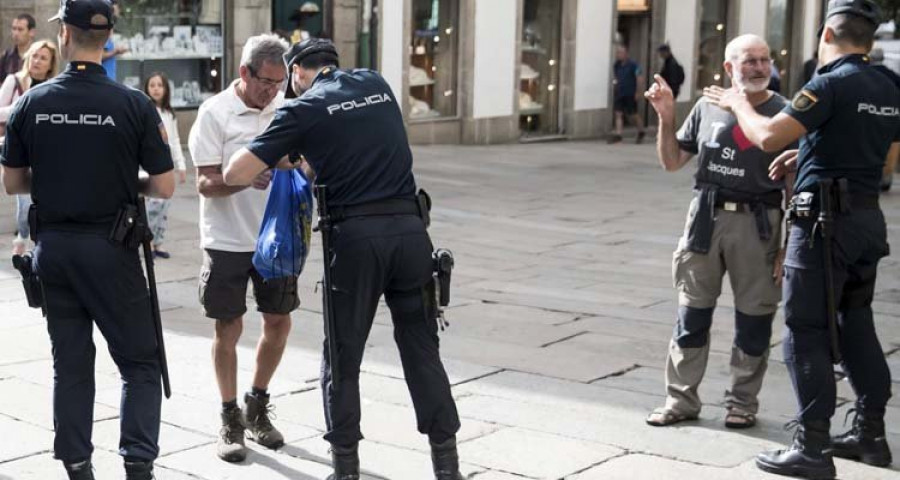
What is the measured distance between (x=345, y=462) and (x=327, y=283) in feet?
2.12

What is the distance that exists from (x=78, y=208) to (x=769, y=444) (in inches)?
119

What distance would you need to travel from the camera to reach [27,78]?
9.85 meters

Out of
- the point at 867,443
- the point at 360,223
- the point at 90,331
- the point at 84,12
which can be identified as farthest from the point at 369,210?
the point at 867,443

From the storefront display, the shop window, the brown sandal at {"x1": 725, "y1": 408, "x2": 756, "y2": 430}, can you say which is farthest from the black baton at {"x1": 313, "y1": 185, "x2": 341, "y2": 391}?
the storefront display

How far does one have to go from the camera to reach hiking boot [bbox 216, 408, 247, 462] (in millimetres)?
5750

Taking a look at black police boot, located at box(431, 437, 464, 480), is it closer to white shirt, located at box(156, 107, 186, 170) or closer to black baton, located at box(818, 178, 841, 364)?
black baton, located at box(818, 178, 841, 364)

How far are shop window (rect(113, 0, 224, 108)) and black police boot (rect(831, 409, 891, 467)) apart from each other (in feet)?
43.1

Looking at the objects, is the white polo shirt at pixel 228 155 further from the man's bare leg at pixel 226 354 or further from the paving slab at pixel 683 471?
the paving slab at pixel 683 471

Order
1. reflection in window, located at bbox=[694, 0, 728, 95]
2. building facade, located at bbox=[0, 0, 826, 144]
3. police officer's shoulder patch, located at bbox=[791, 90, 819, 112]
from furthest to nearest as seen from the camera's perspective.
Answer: reflection in window, located at bbox=[694, 0, 728, 95], building facade, located at bbox=[0, 0, 826, 144], police officer's shoulder patch, located at bbox=[791, 90, 819, 112]

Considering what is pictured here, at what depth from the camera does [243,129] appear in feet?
18.8

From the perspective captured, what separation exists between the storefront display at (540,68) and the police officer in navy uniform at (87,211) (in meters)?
18.5

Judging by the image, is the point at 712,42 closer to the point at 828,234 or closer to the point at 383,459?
the point at 828,234

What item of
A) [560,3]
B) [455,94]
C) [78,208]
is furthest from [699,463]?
[560,3]

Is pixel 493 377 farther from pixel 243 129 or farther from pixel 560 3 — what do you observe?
pixel 560 3
